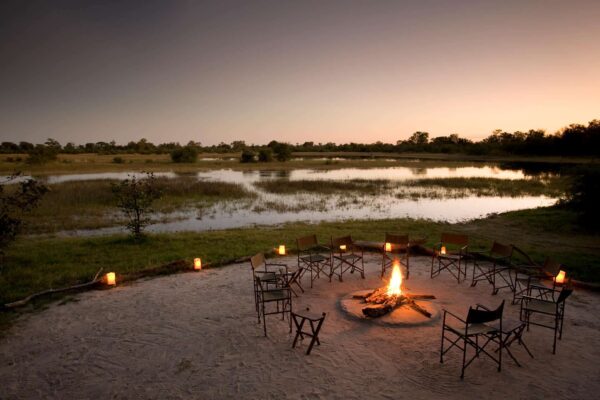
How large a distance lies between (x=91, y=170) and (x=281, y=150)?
34.6 metres

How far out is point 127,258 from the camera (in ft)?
38.4

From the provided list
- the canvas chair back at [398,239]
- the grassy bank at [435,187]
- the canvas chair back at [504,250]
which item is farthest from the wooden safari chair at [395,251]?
the grassy bank at [435,187]

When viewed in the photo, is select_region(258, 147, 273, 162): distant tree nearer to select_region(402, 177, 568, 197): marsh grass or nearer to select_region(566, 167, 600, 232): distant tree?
select_region(402, 177, 568, 197): marsh grass

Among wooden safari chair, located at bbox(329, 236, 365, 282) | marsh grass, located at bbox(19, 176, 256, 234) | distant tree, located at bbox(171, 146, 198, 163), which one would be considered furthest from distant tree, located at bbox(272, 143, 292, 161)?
wooden safari chair, located at bbox(329, 236, 365, 282)

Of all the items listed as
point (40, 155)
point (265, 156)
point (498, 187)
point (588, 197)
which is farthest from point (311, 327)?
point (265, 156)

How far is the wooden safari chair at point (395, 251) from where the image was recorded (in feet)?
31.7

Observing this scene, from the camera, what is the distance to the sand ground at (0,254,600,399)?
5.11 meters

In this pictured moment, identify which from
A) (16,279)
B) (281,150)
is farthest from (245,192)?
(281,150)

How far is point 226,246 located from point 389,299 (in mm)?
7278

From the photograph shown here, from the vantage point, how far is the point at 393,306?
7531 millimetres

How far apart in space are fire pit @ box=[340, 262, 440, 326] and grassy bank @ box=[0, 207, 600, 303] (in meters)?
4.92

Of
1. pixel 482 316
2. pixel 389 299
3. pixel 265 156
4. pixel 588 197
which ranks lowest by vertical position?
pixel 389 299

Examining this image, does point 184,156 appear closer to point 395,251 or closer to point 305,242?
point 395,251

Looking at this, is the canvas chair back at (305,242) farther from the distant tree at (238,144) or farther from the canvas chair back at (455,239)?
the distant tree at (238,144)
